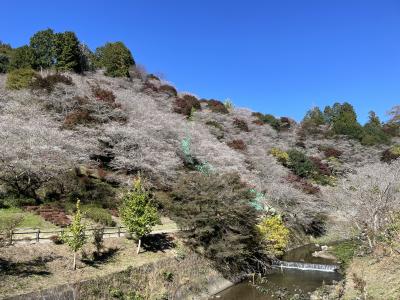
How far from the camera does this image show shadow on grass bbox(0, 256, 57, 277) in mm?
16906

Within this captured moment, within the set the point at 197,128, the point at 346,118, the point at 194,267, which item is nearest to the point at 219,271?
the point at 194,267

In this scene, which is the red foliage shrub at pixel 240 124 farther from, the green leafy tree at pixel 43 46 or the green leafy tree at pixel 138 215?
the green leafy tree at pixel 138 215

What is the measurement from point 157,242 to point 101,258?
5222 mm

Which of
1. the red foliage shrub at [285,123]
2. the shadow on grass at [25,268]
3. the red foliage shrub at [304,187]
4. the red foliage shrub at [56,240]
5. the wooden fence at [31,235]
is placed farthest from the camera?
the red foliage shrub at [285,123]

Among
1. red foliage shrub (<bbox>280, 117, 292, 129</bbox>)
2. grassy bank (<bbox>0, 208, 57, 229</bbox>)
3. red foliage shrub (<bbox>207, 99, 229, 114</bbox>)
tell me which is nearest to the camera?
grassy bank (<bbox>0, 208, 57, 229</bbox>)

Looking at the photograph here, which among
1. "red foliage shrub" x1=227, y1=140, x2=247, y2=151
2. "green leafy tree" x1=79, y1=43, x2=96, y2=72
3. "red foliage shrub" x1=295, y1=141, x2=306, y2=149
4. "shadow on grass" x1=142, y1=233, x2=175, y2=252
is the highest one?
"green leafy tree" x1=79, y1=43, x2=96, y2=72

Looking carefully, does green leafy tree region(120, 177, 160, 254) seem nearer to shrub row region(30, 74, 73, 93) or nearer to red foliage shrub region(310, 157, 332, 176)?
shrub row region(30, 74, 73, 93)

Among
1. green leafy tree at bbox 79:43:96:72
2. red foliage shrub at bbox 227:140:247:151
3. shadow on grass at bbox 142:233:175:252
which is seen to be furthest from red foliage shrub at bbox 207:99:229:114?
shadow on grass at bbox 142:233:175:252

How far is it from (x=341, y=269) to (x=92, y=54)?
186ft

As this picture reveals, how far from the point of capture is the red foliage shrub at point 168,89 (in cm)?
6688

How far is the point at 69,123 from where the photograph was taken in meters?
37.2

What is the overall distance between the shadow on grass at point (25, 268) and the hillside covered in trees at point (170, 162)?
9541 mm

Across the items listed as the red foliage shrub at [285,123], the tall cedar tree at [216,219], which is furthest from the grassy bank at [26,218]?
the red foliage shrub at [285,123]

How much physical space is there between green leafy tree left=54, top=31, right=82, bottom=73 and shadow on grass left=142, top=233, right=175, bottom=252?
34351 millimetres
